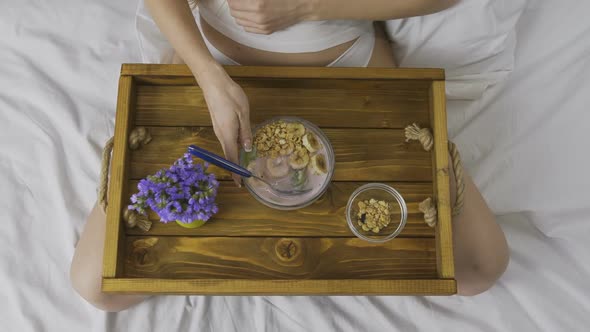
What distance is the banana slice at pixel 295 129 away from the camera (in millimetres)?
835

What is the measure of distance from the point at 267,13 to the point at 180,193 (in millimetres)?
367

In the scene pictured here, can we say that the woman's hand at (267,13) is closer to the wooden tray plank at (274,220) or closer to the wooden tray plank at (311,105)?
the wooden tray plank at (311,105)

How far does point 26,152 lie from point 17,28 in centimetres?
34

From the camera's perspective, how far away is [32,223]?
1.12 metres

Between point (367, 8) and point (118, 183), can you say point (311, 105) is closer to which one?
point (367, 8)

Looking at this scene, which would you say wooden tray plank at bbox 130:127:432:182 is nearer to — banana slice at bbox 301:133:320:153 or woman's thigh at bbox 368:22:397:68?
banana slice at bbox 301:133:320:153

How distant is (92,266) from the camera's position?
3.12 ft

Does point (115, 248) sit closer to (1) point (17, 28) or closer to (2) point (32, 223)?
(2) point (32, 223)

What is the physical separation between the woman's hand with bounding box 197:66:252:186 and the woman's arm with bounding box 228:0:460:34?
0.13 meters

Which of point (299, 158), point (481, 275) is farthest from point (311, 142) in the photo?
point (481, 275)

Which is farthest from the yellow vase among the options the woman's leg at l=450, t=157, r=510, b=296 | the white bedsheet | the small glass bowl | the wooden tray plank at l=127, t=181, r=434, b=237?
the woman's leg at l=450, t=157, r=510, b=296

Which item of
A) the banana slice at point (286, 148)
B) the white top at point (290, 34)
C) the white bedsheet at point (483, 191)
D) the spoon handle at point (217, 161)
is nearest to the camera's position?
the spoon handle at point (217, 161)

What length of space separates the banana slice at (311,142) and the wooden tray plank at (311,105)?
0.05 metres

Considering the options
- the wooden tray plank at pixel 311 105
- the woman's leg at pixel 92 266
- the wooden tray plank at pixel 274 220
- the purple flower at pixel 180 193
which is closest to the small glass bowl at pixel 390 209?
the wooden tray plank at pixel 274 220
